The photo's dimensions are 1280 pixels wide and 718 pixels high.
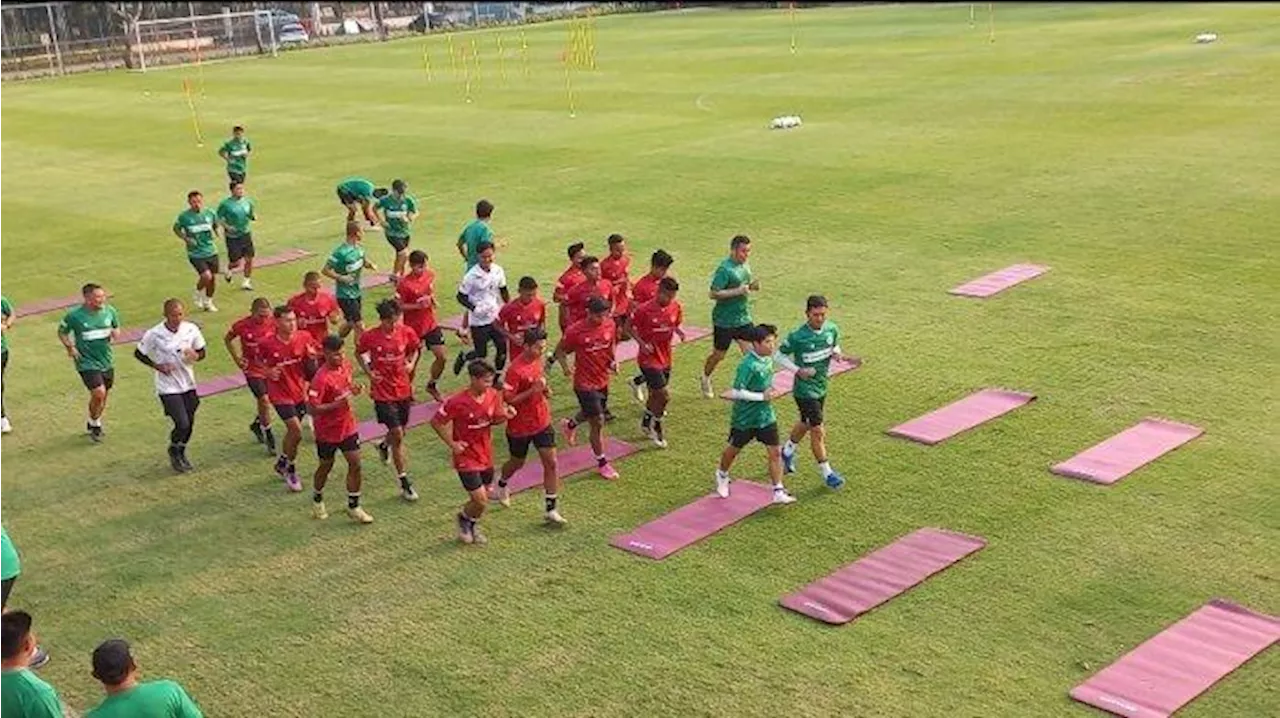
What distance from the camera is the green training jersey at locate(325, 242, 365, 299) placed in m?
17.1

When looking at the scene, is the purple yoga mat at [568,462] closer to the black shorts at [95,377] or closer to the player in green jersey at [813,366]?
the player in green jersey at [813,366]

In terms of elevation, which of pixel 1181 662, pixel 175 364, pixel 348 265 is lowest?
pixel 1181 662

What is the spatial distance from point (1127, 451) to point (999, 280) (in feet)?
21.0

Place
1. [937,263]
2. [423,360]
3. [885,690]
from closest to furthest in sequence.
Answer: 1. [885,690]
2. [423,360]
3. [937,263]

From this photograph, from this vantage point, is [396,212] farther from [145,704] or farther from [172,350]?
[145,704]

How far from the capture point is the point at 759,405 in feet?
40.6

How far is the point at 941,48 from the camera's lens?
47719mm

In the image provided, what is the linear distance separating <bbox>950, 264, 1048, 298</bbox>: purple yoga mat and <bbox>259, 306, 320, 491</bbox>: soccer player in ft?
30.0

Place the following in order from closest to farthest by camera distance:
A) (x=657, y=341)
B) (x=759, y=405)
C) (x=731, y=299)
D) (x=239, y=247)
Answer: (x=759, y=405), (x=657, y=341), (x=731, y=299), (x=239, y=247)

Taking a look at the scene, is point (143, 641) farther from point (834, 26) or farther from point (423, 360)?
point (834, 26)

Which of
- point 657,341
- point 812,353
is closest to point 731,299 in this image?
point 657,341

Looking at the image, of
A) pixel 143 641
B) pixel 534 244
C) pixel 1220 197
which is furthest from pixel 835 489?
pixel 1220 197

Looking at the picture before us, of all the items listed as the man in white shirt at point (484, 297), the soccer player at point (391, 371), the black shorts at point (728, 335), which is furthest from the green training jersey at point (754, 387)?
the man in white shirt at point (484, 297)

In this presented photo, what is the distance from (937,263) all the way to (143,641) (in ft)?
43.5
